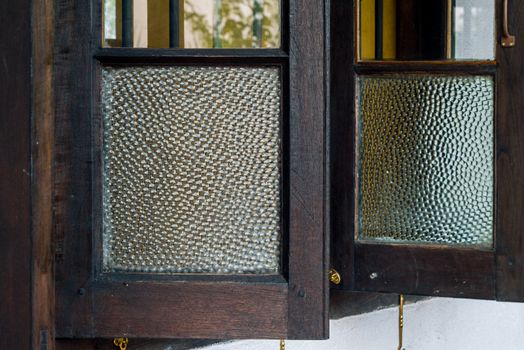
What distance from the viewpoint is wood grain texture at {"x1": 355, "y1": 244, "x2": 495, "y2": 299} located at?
73.4 inches

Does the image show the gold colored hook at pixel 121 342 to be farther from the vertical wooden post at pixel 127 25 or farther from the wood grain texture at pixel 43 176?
the vertical wooden post at pixel 127 25

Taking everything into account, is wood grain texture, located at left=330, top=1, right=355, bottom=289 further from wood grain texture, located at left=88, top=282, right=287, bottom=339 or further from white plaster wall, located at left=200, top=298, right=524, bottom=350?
wood grain texture, located at left=88, top=282, right=287, bottom=339

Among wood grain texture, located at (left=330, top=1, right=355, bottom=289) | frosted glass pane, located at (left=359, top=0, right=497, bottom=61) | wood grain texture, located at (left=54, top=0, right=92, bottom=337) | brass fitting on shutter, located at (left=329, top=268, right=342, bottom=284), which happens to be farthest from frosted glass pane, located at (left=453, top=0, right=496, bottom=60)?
wood grain texture, located at (left=54, top=0, right=92, bottom=337)

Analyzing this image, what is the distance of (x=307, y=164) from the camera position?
4.97 feet

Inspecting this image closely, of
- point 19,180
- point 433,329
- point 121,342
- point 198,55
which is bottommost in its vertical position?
point 433,329

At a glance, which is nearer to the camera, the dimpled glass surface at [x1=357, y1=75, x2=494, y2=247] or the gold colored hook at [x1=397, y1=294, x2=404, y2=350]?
the dimpled glass surface at [x1=357, y1=75, x2=494, y2=247]

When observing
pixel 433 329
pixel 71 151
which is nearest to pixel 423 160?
pixel 71 151

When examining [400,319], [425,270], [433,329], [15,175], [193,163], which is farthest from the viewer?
[433,329]

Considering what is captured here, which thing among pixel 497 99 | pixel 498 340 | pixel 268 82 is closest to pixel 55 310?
pixel 268 82

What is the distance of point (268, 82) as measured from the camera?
154cm

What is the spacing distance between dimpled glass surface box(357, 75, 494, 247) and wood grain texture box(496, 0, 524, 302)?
38 mm

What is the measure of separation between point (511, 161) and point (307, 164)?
51 cm

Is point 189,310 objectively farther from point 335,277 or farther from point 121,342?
point 335,277

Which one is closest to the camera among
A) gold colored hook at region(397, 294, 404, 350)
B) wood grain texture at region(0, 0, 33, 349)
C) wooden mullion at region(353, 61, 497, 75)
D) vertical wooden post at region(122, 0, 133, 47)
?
wood grain texture at region(0, 0, 33, 349)
